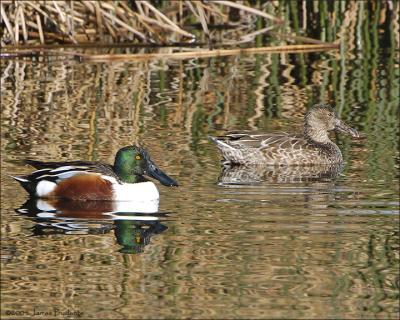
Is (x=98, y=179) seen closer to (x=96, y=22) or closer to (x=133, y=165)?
(x=133, y=165)

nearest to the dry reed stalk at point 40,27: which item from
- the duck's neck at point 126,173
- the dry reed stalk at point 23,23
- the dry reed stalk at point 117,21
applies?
the dry reed stalk at point 23,23

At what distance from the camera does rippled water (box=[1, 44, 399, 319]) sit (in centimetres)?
629

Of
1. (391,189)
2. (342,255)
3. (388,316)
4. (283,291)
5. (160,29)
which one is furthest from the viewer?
(160,29)

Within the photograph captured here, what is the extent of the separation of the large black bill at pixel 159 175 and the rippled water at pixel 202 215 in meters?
0.10

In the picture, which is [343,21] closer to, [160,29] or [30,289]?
[160,29]

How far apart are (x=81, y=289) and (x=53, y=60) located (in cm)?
897

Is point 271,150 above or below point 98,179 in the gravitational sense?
below

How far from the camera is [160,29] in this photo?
54.0 ft

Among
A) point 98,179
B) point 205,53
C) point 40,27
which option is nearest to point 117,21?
point 40,27

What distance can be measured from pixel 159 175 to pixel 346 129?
270cm

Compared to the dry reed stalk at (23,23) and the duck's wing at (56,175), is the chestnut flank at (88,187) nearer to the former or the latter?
the duck's wing at (56,175)

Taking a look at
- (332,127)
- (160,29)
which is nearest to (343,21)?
(160,29)

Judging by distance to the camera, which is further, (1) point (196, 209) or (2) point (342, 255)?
(1) point (196, 209)

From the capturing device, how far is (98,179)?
8789 millimetres
